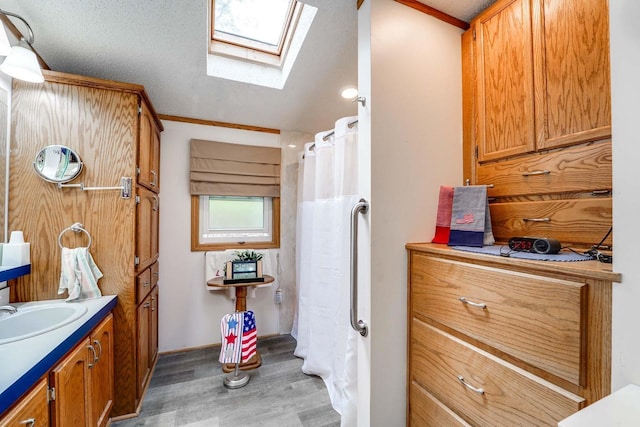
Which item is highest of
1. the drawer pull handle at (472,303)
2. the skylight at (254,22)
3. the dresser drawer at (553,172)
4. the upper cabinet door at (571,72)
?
the skylight at (254,22)

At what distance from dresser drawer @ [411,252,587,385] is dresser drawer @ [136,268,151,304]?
1732 millimetres

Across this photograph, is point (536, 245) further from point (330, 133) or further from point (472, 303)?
point (330, 133)

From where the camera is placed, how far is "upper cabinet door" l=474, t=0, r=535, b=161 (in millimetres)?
1045

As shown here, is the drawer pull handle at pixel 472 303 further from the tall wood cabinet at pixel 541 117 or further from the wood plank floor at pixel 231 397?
the wood plank floor at pixel 231 397

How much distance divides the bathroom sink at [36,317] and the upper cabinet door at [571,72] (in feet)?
7.18

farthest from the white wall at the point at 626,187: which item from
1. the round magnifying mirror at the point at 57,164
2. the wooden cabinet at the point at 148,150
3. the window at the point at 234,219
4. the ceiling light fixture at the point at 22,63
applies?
the window at the point at 234,219

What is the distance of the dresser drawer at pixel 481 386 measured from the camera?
2.24 ft

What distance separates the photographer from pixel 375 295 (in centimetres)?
110

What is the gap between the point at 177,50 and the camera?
1.52m

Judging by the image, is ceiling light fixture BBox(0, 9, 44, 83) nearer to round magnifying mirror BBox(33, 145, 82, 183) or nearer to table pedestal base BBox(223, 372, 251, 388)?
round magnifying mirror BBox(33, 145, 82, 183)

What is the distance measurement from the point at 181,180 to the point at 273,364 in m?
1.91

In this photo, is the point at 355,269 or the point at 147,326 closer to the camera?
the point at 355,269

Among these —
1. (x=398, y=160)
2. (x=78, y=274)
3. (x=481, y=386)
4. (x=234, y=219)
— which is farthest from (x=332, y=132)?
(x=78, y=274)

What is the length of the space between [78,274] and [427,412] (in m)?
1.90
